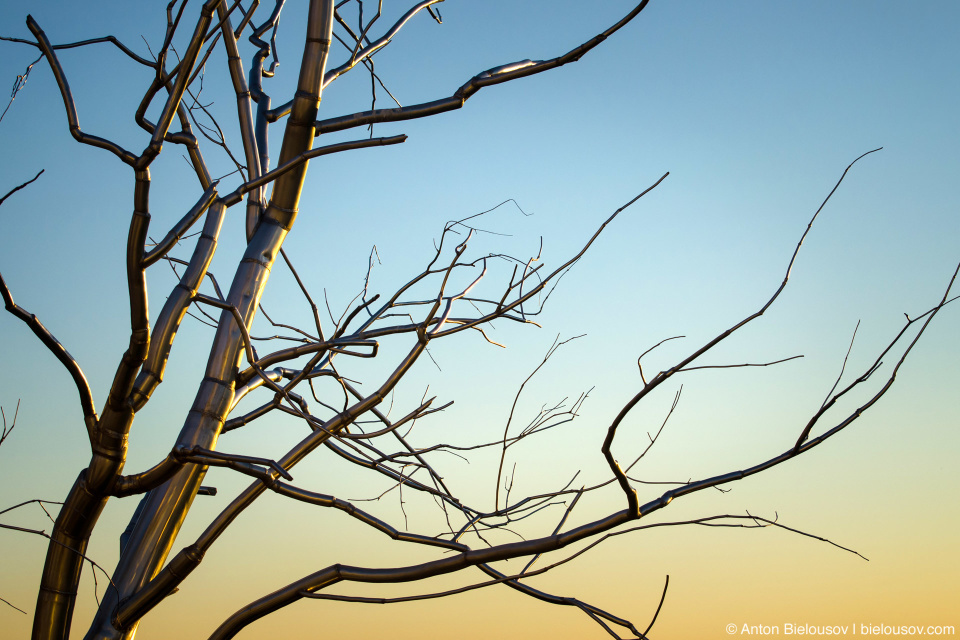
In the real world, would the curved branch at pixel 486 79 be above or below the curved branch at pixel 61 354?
above

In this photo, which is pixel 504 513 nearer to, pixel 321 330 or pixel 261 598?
pixel 261 598

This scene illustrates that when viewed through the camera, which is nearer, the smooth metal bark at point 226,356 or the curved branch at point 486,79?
the curved branch at point 486,79

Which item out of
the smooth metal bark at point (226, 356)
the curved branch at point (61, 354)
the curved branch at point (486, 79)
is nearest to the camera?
the curved branch at point (486, 79)

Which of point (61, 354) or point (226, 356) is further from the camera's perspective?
point (226, 356)

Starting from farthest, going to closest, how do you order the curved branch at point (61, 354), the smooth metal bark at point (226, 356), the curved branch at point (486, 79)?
the smooth metal bark at point (226, 356), the curved branch at point (61, 354), the curved branch at point (486, 79)

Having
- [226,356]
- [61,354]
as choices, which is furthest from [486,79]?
[61,354]

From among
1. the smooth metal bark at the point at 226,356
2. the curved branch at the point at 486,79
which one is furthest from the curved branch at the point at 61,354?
the curved branch at the point at 486,79

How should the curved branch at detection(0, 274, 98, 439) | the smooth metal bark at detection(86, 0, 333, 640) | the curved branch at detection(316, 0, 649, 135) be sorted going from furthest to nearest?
1. the smooth metal bark at detection(86, 0, 333, 640)
2. the curved branch at detection(0, 274, 98, 439)
3. the curved branch at detection(316, 0, 649, 135)

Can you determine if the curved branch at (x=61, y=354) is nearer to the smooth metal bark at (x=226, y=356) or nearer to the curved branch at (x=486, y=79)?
the smooth metal bark at (x=226, y=356)

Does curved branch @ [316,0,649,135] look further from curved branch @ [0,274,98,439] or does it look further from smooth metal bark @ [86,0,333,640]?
curved branch @ [0,274,98,439]

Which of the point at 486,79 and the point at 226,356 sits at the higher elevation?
the point at 486,79

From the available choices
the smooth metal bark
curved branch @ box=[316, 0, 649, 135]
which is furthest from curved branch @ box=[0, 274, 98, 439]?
curved branch @ box=[316, 0, 649, 135]


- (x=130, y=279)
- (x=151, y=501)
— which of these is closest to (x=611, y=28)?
(x=130, y=279)

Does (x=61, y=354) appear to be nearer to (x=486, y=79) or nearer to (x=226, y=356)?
(x=226, y=356)
